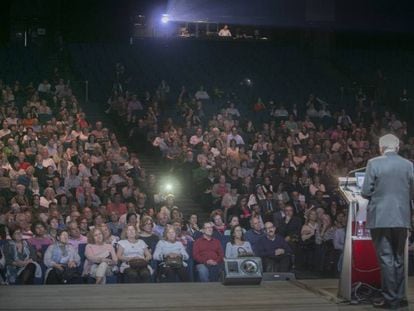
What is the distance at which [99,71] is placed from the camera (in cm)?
2019

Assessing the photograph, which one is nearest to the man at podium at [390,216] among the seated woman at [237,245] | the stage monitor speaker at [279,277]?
the stage monitor speaker at [279,277]

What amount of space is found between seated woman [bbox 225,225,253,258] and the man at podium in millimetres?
3536

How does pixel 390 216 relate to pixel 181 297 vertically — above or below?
above

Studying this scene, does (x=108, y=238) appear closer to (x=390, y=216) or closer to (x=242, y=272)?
(x=242, y=272)

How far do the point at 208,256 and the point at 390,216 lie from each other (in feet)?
13.5

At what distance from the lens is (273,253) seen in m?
10.2

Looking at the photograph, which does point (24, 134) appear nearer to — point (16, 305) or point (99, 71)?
point (99, 71)

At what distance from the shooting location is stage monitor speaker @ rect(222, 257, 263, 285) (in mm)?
7285

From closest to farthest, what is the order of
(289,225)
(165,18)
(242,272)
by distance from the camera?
(242,272) → (289,225) → (165,18)

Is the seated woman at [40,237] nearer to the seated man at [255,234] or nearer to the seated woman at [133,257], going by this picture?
the seated woman at [133,257]

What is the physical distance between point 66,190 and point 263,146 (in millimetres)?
4655

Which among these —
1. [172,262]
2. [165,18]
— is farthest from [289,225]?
[165,18]

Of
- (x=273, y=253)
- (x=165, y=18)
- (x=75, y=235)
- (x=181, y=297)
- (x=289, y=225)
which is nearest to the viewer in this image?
(x=181, y=297)

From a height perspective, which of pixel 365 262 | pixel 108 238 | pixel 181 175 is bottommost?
pixel 108 238
